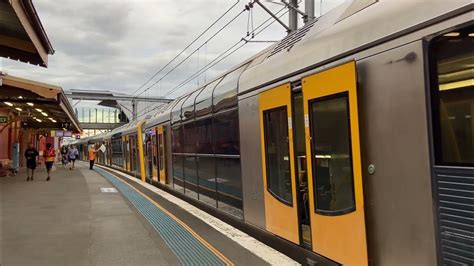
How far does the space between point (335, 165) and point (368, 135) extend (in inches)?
24.5

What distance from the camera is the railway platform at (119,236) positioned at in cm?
621

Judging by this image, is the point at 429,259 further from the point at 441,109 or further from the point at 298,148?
the point at 298,148

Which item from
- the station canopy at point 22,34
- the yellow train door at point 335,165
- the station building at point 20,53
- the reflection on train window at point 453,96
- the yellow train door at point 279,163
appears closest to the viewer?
the reflection on train window at point 453,96

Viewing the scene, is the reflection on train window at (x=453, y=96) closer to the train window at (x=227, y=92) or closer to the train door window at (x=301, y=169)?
the train door window at (x=301, y=169)

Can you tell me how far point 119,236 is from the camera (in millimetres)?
7637

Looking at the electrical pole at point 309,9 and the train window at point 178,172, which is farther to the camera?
the train window at point 178,172

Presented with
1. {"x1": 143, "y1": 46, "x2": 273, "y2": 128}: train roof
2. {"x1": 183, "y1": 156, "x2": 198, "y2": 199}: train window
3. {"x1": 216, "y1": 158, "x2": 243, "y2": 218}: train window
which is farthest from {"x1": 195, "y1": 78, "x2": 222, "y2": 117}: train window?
{"x1": 183, "y1": 156, "x2": 198, "y2": 199}: train window

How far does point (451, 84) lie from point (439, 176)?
0.66 m

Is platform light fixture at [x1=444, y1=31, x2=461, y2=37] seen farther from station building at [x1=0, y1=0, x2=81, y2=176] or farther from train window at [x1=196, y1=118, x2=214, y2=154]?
train window at [x1=196, y1=118, x2=214, y2=154]

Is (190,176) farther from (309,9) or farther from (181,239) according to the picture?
(309,9)

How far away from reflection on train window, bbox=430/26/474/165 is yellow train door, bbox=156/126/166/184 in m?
12.3

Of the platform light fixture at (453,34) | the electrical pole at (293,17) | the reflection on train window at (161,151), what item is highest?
the electrical pole at (293,17)

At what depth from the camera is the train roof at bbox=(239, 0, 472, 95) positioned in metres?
3.63

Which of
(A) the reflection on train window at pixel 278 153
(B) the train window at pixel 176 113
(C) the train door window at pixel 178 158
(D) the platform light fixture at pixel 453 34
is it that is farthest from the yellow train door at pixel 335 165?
(B) the train window at pixel 176 113
